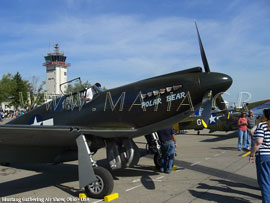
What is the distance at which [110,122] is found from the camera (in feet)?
18.2

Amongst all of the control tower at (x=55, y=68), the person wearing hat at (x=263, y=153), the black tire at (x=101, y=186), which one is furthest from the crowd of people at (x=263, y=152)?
the control tower at (x=55, y=68)

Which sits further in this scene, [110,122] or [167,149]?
[167,149]

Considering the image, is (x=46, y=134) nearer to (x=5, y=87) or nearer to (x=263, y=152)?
(x=263, y=152)

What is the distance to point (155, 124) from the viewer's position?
205 inches

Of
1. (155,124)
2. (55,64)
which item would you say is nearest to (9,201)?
(155,124)

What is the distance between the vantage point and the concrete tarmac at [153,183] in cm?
470

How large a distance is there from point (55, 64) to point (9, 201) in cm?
8215

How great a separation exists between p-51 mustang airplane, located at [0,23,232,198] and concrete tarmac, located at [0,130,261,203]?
1.93 feet

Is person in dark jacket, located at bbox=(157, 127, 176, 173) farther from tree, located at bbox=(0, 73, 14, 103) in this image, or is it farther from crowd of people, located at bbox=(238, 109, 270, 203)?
tree, located at bbox=(0, 73, 14, 103)

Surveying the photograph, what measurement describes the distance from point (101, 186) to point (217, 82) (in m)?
3.03

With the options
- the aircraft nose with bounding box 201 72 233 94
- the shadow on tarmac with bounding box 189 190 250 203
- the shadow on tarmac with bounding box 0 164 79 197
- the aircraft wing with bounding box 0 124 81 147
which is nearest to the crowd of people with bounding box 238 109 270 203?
the shadow on tarmac with bounding box 189 190 250 203

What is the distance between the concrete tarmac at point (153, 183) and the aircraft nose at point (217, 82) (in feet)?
6.72

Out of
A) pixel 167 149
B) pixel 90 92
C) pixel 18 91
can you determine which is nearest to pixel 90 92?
pixel 90 92

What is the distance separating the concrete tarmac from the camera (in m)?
4.70
